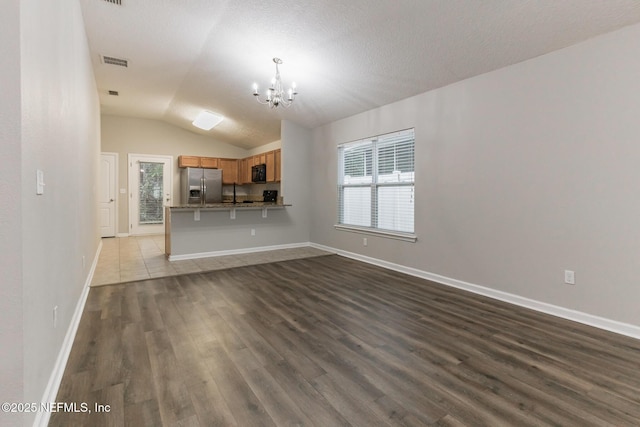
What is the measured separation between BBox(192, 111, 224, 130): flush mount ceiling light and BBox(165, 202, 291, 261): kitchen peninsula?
2.40 metres

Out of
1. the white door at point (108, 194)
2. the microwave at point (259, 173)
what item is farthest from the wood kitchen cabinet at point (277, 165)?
the white door at point (108, 194)

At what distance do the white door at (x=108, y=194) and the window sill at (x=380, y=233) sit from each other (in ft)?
19.2

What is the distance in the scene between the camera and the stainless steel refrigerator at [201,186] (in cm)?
796

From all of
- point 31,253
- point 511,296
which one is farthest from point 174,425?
point 511,296

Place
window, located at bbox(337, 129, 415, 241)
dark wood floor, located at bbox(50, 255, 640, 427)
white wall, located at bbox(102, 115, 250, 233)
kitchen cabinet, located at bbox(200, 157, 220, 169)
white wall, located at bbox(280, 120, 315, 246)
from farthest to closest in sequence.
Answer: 1. kitchen cabinet, located at bbox(200, 157, 220, 169)
2. white wall, located at bbox(102, 115, 250, 233)
3. white wall, located at bbox(280, 120, 315, 246)
4. window, located at bbox(337, 129, 415, 241)
5. dark wood floor, located at bbox(50, 255, 640, 427)

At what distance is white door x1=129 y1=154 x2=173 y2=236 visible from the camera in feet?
26.4

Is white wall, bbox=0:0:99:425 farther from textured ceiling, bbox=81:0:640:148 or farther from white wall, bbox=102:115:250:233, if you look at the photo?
white wall, bbox=102:115:250:233

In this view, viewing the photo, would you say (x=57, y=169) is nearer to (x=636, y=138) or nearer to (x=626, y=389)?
(x=626, y=389)

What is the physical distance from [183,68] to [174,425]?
499 centimetres

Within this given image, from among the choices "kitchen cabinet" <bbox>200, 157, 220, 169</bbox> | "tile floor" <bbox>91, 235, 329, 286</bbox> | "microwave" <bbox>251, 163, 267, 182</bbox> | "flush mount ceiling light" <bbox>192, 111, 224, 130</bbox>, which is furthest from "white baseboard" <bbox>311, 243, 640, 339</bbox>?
"kitchen cabinet" <bbox>200, 157, 220, 169</bbox>

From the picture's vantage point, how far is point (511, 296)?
3281 mm

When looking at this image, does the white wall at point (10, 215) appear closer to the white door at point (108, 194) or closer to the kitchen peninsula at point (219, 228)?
the kitchen peninsula at point (219, 228)

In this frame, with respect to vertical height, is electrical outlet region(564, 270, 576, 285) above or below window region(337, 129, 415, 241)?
below

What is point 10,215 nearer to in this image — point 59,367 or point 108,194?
point 59,367
